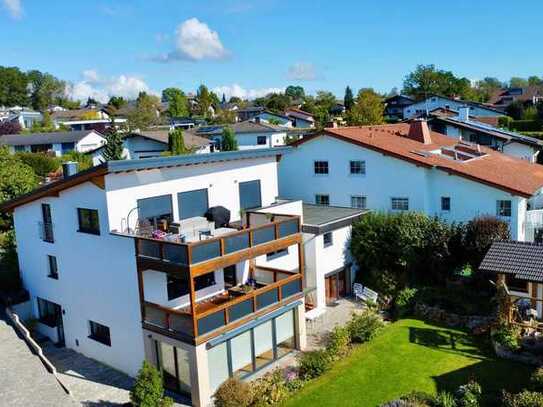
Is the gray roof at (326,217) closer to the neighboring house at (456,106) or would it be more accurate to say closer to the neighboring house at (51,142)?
the neighboring house at (51,142)

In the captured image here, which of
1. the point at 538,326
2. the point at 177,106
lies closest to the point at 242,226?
the point at 538,326

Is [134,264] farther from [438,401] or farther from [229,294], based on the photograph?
[438,401]

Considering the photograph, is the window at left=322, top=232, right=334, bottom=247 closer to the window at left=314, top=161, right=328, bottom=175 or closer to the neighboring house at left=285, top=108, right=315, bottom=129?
the window at left=314, top=161, right=328, bottom=175

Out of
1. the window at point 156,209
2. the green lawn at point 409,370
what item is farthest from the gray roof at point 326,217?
the window at point 156,209

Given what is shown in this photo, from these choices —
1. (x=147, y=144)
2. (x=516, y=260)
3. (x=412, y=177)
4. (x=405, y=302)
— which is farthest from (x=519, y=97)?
(x=516, y=260)

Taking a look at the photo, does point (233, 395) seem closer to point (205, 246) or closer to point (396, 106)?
point (205, 246)

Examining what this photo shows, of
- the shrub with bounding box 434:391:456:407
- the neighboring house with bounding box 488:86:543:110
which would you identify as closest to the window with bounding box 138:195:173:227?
the shrub with bounding box 434:391:456:407
